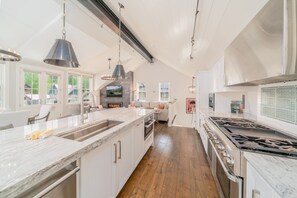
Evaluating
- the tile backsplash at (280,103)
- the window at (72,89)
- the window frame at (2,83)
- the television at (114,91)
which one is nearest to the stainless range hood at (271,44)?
the tile backsplash at (280,103)

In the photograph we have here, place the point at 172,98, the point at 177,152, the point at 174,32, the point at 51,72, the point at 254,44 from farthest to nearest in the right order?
the point at 172,98
the point at 51,72
the point at 177,152
the point at 174,32
the point at 254,44

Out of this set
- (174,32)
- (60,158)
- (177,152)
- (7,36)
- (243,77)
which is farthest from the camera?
(7,36)

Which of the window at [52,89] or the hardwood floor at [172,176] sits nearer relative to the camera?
the hardwood floor at [172,176]

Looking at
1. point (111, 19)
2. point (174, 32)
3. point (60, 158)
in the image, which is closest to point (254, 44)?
point (174, 32)

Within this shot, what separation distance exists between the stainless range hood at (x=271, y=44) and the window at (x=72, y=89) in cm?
687

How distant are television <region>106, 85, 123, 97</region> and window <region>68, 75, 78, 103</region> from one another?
2039 millimetres

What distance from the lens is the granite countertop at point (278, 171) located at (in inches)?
23.0

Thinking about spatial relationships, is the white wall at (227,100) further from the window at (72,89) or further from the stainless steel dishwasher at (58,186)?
the window at (72,89)

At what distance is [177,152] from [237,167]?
6.88 feet

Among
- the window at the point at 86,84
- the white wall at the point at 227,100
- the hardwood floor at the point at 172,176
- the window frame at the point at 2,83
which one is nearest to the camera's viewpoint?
the hardwood floor at the point at 172,176

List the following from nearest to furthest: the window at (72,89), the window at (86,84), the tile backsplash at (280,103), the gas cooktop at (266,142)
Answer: the gas cooktop at (266,142) → the tile backsplash at (280,103) → the window at (72,89) → the window at (86,84)

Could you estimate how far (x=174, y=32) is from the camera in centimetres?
249

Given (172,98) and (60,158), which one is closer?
(60,158)

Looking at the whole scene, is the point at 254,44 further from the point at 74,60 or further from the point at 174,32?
the point at 74,60
